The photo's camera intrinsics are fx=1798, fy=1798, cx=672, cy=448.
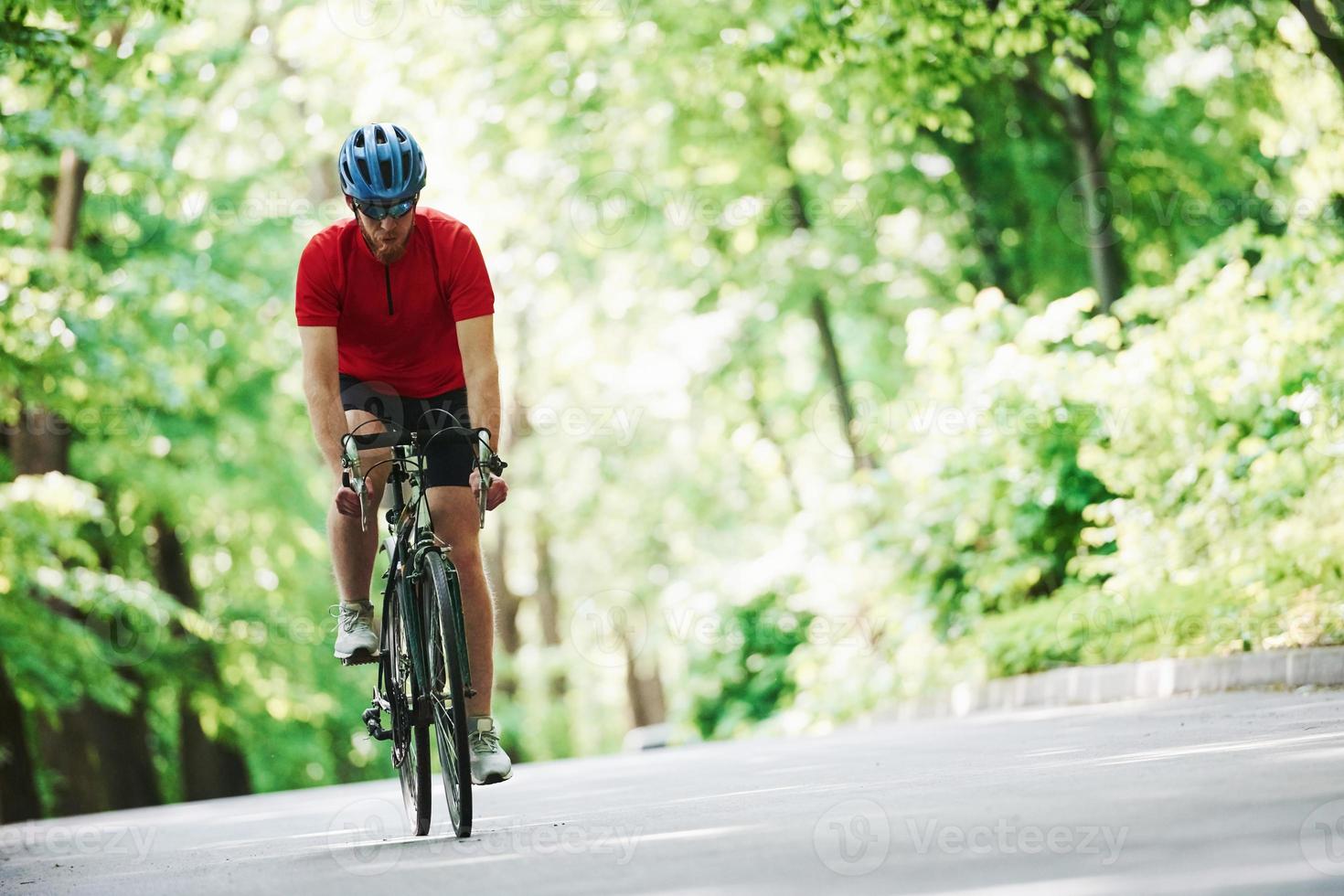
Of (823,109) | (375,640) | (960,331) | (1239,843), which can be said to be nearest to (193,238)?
(823,109)

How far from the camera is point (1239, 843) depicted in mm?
4230

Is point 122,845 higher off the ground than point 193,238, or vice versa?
point 193,238

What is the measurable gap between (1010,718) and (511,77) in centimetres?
1192

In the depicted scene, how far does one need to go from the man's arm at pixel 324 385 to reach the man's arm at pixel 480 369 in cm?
46

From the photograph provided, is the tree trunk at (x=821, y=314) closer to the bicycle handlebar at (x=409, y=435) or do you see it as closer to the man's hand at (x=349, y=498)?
the bicycle handlebar at (x=409, y=435)

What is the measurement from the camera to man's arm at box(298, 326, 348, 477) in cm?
639

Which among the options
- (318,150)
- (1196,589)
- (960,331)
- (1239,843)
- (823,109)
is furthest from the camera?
(318,150)

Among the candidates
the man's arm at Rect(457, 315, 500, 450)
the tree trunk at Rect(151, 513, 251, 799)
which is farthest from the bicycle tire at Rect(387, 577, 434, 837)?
the tree trunk at Rect(151, 513, 251, 799)

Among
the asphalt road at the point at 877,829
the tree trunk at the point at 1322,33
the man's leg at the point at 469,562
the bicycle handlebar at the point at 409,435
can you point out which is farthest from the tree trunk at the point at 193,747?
the man's leg at the point at 469,562

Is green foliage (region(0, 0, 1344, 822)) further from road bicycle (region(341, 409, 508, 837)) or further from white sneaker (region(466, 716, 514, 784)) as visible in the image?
road bicycle (region(341, 409, 508, 837))

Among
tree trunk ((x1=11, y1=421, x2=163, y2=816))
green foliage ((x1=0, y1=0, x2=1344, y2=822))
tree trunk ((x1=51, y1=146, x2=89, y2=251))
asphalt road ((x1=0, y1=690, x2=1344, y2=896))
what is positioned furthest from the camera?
tree trunk ((x1=11, y1=421, x2=163, y2=816))

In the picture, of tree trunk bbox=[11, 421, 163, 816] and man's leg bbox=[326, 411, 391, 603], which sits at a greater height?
man's leg bbox=[326, 411, 391, 603]

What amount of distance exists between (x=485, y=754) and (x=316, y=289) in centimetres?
176

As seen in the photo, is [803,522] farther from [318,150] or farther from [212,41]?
[212,41]
